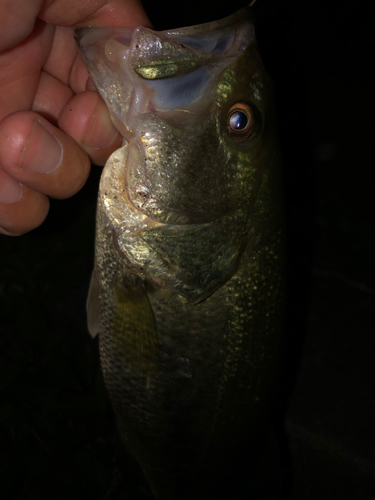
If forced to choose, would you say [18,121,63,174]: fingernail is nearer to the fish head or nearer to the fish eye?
the fish head

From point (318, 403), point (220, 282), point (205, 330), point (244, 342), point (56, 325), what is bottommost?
point (318, 403)

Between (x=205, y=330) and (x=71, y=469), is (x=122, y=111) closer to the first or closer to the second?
(x=205, y=330)

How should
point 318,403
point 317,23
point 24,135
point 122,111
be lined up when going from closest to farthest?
point 122,111 < point 24,135 < point 318,403 < point 317,23

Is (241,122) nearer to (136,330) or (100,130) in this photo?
(100,130)

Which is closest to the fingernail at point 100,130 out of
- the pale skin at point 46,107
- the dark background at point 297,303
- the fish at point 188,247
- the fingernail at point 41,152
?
the pale skin at point 46,107

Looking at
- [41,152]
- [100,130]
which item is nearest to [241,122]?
[100,130]

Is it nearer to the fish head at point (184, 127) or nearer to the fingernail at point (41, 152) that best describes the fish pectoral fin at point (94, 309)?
the fish head at point (184, 127)

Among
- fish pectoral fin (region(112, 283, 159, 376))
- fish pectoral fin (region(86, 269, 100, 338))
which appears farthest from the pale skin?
fish pectoral fin (region(112, 283, 159, 376))

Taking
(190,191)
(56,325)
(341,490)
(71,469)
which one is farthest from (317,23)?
(71,469)
